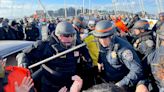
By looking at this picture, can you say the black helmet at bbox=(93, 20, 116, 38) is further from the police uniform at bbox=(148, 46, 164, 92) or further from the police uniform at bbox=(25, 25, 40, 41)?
the police uniform at bbox=(25, 25, 40, 41)

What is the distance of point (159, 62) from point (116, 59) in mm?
587

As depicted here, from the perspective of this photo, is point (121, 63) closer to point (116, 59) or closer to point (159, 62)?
point (116, 59)

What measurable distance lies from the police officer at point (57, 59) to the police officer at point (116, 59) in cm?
39

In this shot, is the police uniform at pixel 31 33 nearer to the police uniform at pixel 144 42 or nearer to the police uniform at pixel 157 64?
the police uniform at pixel 144 42

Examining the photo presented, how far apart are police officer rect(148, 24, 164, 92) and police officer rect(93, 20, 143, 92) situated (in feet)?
0.54

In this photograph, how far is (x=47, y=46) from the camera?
4.67 meters

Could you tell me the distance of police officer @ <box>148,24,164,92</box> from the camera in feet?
12.5

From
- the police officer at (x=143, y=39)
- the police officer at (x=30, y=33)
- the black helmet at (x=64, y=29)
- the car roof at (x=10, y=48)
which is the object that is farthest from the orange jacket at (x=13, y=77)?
the police officer at (x=30, y=33)

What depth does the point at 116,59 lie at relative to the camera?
424 cm

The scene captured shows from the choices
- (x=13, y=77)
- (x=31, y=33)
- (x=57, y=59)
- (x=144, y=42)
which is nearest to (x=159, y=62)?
(x=57, y=59)

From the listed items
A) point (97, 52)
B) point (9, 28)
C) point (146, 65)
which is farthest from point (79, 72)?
point (9, 28)

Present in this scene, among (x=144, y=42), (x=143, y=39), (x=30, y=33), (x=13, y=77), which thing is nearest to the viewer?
(x=13, y=77)

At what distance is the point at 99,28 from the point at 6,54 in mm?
1296

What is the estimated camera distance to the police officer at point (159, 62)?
12.5 feet
